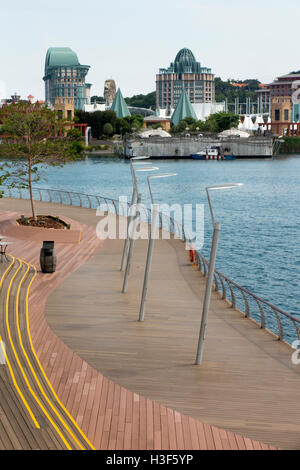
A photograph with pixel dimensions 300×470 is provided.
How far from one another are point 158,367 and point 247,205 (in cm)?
6444

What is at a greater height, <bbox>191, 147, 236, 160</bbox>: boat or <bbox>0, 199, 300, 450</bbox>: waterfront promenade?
<bbox>191, 147, 236, 160</bbox>: boat

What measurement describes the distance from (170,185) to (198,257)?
78823mm

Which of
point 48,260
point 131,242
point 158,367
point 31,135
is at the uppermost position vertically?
point 31,135

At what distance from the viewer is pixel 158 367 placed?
16.5 meters

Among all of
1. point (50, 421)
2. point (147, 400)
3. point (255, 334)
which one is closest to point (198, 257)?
point (255, 334)

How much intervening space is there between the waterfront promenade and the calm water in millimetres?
11506

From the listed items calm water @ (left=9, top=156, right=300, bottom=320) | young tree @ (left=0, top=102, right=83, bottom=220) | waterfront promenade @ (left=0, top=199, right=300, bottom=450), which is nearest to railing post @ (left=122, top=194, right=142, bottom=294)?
waterfront promenade @ (left=0, top=199, right=300, bottom=450)

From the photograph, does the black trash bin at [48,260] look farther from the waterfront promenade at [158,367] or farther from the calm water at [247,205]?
the calm water at [247,205]

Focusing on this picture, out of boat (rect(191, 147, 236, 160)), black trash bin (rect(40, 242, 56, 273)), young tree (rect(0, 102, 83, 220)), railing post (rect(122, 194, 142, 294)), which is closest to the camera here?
railing post (rect(122, 194, 142, 294))

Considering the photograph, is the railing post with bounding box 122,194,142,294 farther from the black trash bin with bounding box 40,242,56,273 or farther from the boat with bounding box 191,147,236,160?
the boat with bounding box 191,147,236,160

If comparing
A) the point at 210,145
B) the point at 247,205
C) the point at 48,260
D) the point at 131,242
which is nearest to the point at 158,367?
the point at 131,242

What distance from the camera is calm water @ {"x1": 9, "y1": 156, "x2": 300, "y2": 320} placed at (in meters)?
38.7

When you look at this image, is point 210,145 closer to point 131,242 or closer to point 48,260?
point 48,260
